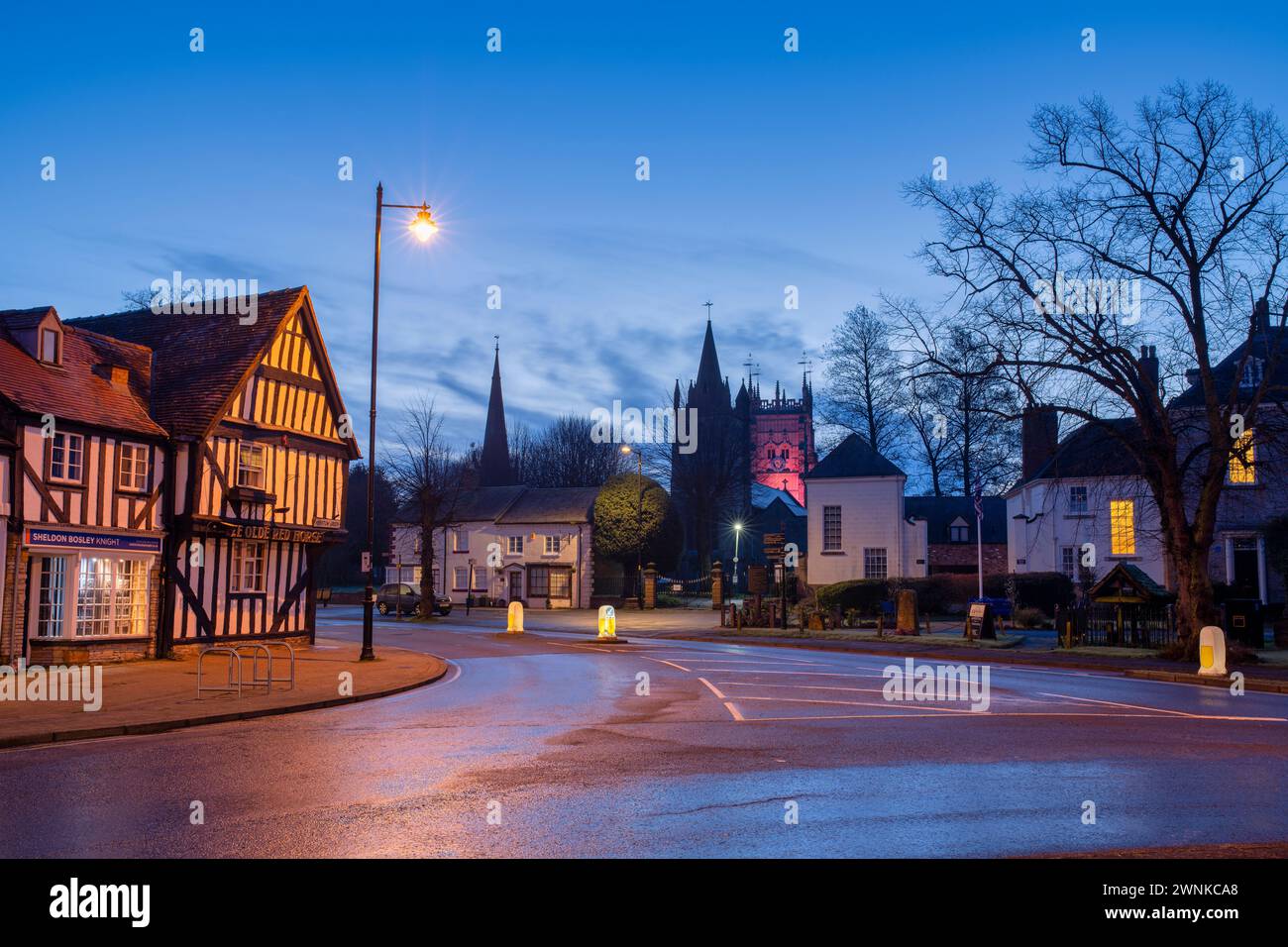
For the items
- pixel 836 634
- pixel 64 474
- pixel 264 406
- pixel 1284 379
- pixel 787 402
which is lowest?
pixel 836 634

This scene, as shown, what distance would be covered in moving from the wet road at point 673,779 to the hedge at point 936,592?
29.7 meters

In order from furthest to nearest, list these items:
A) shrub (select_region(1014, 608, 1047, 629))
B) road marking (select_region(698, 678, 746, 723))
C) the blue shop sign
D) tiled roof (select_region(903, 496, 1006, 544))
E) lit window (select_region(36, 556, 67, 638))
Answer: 1. tiled roof (select_region(903, 496, 1006, 544))
2. shrub (select_region(1014, 608, 1047, 629))
3. lit window (select_region(36, 556, 67, 638))
4. the blue shop sign
5. road marking (select_region(698, 678, 746, 723))

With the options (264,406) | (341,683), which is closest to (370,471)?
(264,406)

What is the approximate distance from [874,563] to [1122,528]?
1177 centimetres

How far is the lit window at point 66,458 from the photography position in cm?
2122

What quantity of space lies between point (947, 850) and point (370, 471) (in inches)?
775

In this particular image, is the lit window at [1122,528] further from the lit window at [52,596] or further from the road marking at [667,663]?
the lit window at [52,596]

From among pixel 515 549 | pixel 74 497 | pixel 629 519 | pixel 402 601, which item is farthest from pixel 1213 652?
pixel 515 549

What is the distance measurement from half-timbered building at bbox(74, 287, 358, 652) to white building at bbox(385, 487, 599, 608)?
31383 millimetres

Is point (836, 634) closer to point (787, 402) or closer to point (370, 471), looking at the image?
point (370, 471)

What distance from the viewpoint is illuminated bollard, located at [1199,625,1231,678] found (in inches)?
856

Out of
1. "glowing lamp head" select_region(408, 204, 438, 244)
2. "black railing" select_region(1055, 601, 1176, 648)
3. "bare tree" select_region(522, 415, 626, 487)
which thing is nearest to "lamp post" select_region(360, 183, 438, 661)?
"glowing lamp head" select_region(408, 204, 438, 244)

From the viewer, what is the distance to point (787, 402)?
14812 cm
